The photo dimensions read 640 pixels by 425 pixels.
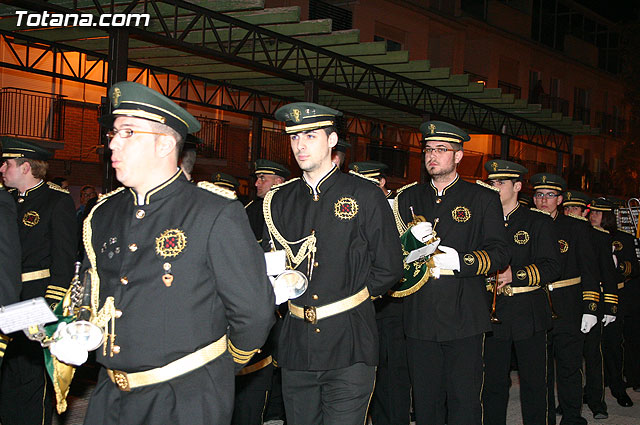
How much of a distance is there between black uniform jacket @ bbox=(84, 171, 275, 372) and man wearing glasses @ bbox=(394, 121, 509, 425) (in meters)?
2.34

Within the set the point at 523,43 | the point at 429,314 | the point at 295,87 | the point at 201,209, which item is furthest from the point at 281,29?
the point at 523,43

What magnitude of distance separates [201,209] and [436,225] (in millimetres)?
2909

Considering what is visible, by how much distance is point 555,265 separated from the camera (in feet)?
22.0

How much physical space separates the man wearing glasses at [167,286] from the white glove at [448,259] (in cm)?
235

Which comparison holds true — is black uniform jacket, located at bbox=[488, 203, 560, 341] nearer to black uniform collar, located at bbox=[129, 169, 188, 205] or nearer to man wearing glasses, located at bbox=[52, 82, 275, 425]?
man wearing glasses, located at bbox=[52, 82, 275, 425]

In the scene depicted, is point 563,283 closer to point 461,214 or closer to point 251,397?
point 461,214

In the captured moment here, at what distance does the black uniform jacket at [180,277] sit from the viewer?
325cm

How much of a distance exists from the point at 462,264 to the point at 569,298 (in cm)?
293

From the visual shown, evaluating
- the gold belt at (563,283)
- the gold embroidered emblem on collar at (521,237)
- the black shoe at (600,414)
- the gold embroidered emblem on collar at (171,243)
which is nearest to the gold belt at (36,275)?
the gold embroidered emblem on collar at (171,243)

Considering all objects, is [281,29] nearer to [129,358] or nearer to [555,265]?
[555,265]

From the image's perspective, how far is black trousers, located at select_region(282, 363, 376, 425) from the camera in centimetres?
456

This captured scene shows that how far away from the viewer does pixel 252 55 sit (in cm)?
1291

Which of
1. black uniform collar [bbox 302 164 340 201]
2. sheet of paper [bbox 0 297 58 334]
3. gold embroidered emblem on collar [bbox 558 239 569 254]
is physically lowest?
sheet of paper [bbox 0 297 58 334]

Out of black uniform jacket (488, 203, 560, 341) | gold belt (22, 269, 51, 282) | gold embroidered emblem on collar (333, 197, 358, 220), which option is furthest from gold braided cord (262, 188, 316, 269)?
black uniform jacket (488, 203, 560, 341)
